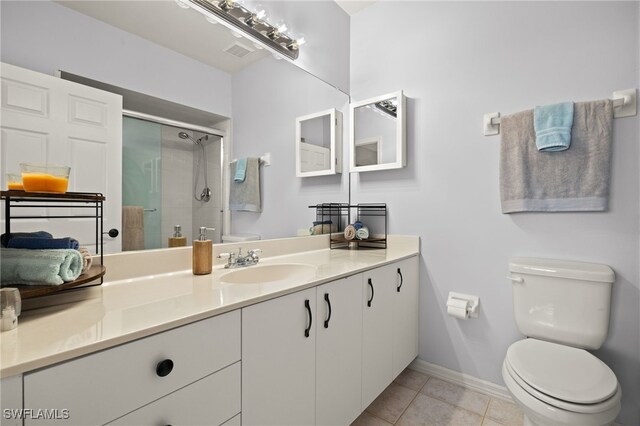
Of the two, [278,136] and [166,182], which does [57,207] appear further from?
[278,136]

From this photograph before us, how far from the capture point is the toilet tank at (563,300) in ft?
4.37

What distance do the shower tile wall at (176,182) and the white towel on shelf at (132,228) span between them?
8 centimetres

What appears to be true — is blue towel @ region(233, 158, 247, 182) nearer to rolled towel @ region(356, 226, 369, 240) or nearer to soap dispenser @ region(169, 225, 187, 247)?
soap dispenser @ region(169, 225, 187, 247)

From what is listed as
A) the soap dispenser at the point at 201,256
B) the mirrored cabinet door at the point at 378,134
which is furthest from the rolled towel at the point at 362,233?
the soap dispenser at the point at 201,256

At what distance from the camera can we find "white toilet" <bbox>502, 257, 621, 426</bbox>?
1.04m

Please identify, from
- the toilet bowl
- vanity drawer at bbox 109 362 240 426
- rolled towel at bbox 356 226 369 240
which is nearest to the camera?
vanity drawer at bbox 109 362 240 426

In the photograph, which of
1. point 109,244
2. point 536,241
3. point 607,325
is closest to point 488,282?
point 536,241

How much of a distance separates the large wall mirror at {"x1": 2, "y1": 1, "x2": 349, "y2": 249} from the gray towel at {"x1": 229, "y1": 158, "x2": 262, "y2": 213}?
A: 39mm

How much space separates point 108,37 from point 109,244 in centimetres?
74

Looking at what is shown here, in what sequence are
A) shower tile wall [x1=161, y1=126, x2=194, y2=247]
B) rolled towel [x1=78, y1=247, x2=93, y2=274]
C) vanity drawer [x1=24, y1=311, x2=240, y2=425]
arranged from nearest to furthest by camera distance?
1. vanity drawer [x1=24, y1=311, x2=240, y2=425]
2. rolled towel [x1=78, y1=247, x2=93, y2=274]
3. shower tile wall [x1=161, y1=126, x2=194, y2=247]

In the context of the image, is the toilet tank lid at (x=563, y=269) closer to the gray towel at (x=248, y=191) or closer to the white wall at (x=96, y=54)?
the gray towel at (x=248, y=191)

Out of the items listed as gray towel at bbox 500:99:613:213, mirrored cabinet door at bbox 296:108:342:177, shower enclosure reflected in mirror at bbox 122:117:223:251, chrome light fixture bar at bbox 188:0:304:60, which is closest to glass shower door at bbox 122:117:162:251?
shower enclosure reflected in mirror at bbox 122:117:223:251

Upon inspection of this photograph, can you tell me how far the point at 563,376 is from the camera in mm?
1142

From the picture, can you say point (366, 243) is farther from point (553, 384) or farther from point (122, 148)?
point (122, 148)
